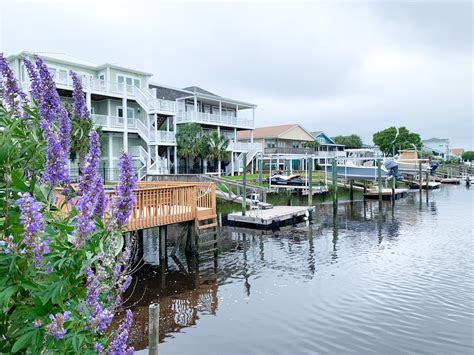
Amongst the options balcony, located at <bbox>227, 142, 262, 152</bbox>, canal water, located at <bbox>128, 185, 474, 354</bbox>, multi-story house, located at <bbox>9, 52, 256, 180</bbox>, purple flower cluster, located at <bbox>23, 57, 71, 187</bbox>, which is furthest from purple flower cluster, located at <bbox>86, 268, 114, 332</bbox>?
balcony, located at <bbox>227, 142, 262, 152</bbox>

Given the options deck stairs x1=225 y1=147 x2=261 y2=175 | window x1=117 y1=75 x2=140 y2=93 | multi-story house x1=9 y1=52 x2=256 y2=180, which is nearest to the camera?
multi-story house x1=9 y1=52 x2=256 y2=180

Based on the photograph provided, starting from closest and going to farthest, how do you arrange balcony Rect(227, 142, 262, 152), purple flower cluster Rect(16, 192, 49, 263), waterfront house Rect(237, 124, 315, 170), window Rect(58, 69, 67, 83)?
purple flower cluster Rect(16, 192, 49, 263), window Rect(58, 69, 67, 83), balcony Rect(227, 142, 262, 152), waterfront house Rect(237, 124, 315, 170)

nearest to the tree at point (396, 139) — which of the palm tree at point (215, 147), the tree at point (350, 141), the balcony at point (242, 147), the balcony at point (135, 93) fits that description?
the tree at point (350, 141)

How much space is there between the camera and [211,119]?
3928 centimetres

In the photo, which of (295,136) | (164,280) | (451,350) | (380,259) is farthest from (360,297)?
(295,136)

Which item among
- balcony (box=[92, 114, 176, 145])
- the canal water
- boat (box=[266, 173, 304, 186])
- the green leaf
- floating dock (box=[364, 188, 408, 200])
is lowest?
the canal water

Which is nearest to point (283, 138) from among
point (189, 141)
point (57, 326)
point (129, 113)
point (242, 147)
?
point (242, 147)

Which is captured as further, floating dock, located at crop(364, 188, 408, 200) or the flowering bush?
floating dock, located at crop(364, 188, 408, 200)

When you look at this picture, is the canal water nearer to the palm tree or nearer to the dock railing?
the dock railing

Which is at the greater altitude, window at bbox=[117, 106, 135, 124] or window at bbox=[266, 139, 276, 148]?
window at bbox=[117, 106, 135, 124]

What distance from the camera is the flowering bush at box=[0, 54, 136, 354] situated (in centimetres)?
241

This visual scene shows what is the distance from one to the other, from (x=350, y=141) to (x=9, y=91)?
77.4 m

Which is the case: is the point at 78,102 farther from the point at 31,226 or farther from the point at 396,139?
the point at 396,139

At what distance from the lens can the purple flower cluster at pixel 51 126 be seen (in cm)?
289
